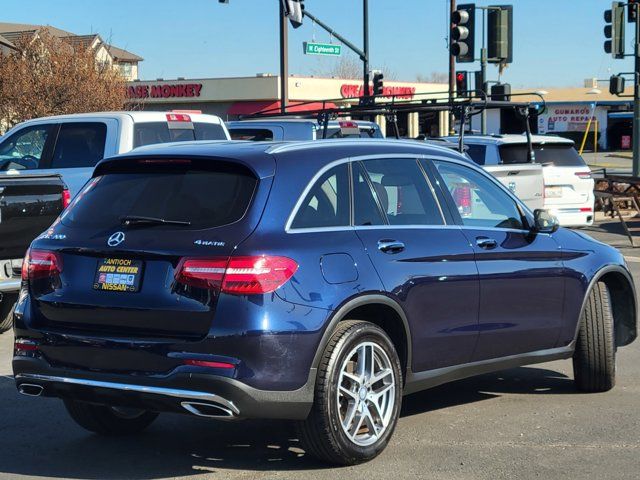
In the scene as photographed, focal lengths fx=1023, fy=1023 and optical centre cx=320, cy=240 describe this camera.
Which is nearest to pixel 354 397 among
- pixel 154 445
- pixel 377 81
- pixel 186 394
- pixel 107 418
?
pixel 186 394

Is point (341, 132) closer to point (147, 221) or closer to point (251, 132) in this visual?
point (251, 132)

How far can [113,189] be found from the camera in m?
5.76

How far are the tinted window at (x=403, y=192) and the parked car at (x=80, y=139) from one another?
554cm

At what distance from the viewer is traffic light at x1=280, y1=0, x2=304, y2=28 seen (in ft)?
84.7

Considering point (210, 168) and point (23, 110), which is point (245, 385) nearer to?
point (210, 168)

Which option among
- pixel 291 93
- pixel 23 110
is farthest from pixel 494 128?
pixel 23 110

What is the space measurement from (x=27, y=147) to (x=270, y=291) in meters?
8.01

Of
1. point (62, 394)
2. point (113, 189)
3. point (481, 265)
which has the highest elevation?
point (113, 189)

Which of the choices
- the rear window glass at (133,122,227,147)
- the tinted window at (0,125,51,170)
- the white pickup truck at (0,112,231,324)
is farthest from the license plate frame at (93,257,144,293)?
the tinted window at (0,125,51,170)

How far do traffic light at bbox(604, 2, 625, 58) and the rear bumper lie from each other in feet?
64.0

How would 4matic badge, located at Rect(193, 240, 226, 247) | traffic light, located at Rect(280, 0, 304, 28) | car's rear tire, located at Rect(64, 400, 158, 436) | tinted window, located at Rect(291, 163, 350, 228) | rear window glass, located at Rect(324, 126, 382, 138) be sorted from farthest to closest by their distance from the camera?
traffic light, located at Rect(280, 0, 304, 28)
rear window glass, located at Rect(324, 126, 382, 138)
car's rear tire, located at Rect(64, 400, 158, 436)
tinted window, located at Rect(291, 163, 350, 228)
4matic badge, located at Rect(193, 240, 226, 247)

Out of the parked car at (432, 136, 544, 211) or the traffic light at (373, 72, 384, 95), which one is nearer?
the parked car at (432, 136, 544, 211)

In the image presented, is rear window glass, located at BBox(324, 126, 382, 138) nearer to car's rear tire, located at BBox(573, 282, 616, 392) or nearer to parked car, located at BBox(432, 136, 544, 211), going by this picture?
parked car, located at BBox(432, 136, 544, 211)

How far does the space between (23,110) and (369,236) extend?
23232mm
